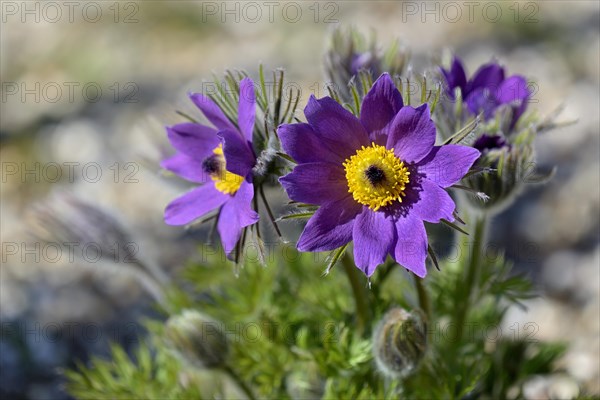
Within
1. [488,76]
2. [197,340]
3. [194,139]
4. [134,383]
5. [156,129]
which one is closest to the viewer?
[194,139]

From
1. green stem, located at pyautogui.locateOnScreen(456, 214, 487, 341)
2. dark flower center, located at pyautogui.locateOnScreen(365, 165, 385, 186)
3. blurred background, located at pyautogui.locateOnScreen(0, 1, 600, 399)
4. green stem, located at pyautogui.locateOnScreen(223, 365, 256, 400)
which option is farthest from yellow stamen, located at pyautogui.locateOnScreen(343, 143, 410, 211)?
green stem, located at pyautogui.locateOnScreen(223, 365, 256, 400)

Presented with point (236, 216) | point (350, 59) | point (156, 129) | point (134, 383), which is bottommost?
point (134, 383)

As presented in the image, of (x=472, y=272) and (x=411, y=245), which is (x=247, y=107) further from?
(x=472, y=272)

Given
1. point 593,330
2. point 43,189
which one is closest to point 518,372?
point 593,330

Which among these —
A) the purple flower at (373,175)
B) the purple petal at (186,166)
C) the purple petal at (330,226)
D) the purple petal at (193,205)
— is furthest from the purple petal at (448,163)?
the purple petal at (186,166)

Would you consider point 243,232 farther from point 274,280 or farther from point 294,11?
point 294,11

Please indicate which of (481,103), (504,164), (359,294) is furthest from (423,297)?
(481,103)

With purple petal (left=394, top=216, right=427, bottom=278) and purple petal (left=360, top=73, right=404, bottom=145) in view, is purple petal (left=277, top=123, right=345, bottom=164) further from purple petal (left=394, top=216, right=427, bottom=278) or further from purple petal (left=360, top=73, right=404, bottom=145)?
purple petal (left=394, top=216, right=427, bottom=278)
